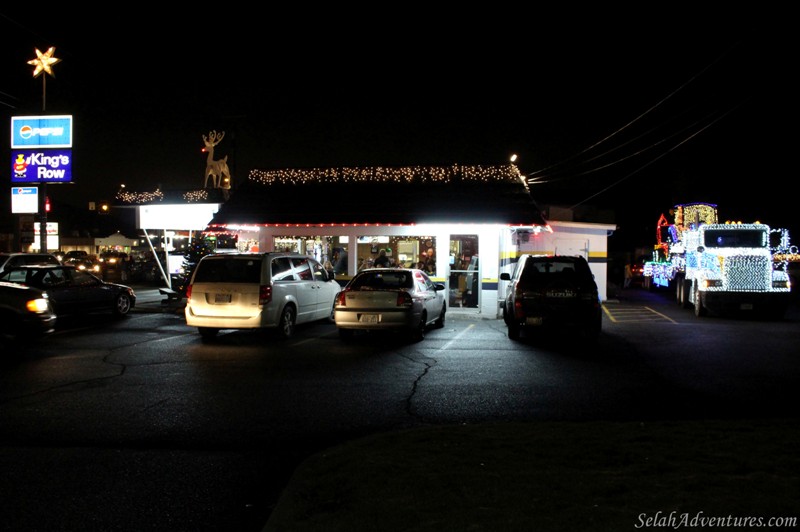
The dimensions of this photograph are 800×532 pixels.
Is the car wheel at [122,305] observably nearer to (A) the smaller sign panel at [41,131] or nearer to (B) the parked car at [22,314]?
(B) the parked car at [22,314]

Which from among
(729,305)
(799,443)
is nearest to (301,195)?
(729,305)

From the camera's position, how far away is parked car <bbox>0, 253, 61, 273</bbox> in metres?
18.8

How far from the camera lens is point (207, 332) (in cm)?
1466

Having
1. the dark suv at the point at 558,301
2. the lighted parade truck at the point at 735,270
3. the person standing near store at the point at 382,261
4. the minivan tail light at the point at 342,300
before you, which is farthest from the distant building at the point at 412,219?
the minivan tail light at the point at 342,300

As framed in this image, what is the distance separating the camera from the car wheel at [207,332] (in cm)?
1441

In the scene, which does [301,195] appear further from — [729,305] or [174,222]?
[729,305]

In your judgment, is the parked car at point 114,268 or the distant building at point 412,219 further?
the parked car at point 114,268

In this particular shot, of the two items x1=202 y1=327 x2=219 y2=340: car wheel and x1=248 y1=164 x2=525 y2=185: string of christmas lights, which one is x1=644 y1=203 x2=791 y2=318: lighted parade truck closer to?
x1=248 y1=164 x2=525 y2=185: string of christmas lights

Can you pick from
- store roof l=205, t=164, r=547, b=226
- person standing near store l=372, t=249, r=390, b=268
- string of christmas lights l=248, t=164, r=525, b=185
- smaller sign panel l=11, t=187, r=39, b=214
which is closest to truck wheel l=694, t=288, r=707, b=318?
store roof l=205, t=164, r=547, b=226

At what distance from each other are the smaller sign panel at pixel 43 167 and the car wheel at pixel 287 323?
1484cm

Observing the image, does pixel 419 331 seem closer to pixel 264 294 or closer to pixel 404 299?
pixel 404 299

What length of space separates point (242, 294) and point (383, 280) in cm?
303

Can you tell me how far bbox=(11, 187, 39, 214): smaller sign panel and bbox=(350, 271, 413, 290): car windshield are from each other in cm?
1756

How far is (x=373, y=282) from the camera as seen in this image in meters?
14.7
